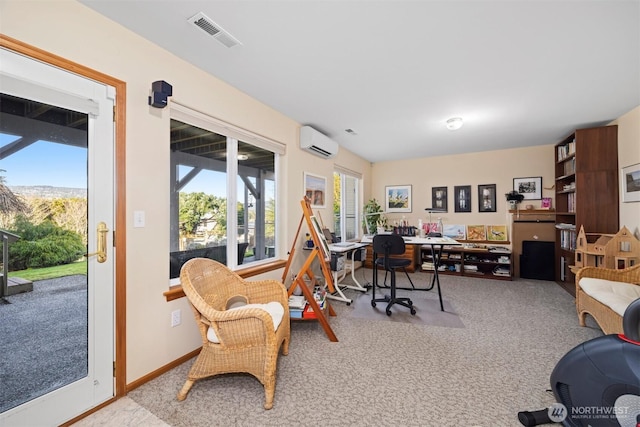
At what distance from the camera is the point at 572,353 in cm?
151

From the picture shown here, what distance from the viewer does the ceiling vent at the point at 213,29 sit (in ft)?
5.69

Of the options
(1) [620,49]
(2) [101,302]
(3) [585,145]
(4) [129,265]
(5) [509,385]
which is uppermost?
(1) [620,49]

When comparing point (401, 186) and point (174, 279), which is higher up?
point (401, 186)

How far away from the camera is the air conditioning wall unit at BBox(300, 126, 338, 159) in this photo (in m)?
3.68

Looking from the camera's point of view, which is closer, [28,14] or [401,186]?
[28,14]

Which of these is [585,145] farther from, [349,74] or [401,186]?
[349,74]

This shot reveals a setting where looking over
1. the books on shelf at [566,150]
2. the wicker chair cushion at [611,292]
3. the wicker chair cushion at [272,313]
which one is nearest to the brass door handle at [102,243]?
the wicker chair cushion at [272,313]

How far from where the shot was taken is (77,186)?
1.67 m

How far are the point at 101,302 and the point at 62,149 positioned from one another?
3.24ft

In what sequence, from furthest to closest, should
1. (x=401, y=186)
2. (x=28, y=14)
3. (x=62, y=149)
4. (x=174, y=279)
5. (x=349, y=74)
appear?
(x=401, y=186), (x=349, y=74), (x=174, y=279), (x=62, y=149), (x=28, y=14)

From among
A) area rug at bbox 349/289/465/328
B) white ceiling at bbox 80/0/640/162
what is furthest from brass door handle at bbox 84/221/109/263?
area rug at bbox 349/289/465/328

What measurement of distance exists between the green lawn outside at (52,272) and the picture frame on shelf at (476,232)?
5924 mm

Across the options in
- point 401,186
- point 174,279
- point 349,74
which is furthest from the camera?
point 401,186

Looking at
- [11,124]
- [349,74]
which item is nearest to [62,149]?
[11,124]
